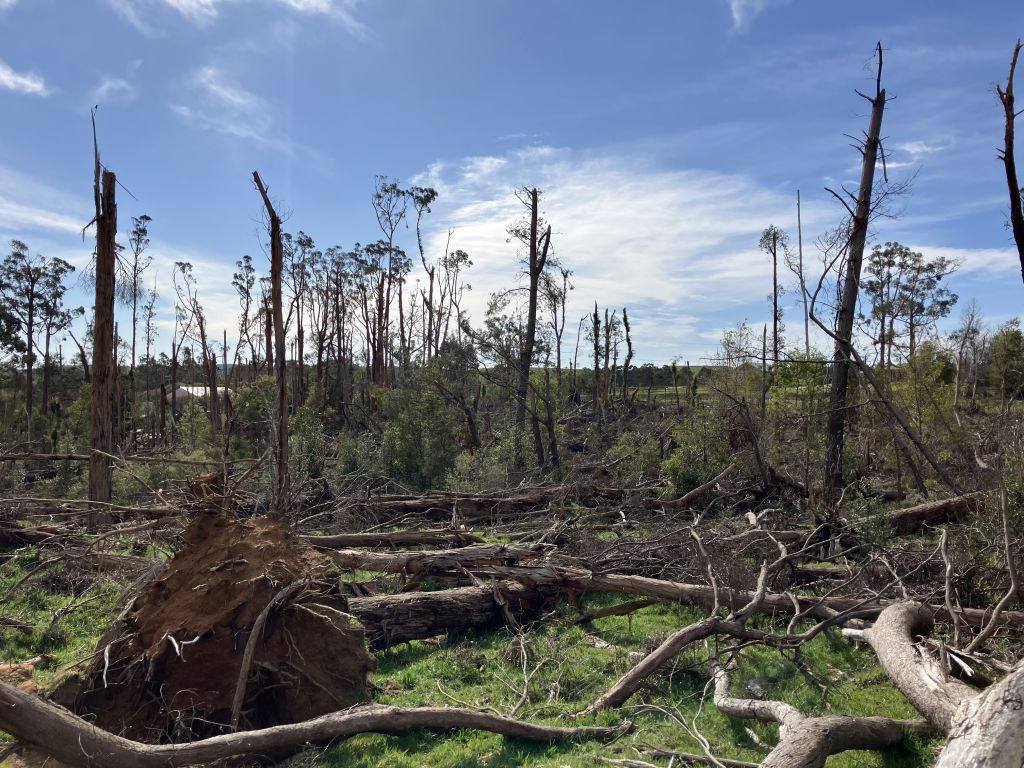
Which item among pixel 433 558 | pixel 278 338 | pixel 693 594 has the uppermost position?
pixel 278 338

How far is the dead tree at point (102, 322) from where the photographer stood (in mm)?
11039

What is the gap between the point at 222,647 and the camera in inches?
218

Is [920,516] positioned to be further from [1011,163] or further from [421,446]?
[421,446]

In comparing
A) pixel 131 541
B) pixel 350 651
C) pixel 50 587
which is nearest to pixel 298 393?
pixel 50 587

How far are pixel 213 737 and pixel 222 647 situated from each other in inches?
49.9

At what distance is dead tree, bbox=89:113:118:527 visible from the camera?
36.2 feet

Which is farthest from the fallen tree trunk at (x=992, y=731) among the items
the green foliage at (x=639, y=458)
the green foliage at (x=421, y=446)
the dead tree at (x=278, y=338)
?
the green foliage at (x=421, y=446)

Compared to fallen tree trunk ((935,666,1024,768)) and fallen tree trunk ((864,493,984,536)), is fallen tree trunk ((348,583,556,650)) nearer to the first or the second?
fallen tree trunk ((935,666,1024,768))

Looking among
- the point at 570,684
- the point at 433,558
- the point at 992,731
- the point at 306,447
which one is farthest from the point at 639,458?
the point at 992,731

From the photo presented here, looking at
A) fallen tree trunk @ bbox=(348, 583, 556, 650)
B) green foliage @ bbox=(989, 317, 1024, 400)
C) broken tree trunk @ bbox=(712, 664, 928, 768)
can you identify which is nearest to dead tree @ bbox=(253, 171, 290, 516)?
fallen tree trunk @ bbox=(348, 583, 556, 650)

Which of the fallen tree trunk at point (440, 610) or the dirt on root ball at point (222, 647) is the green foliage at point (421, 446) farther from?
the dirt on root ball at point (222, 647)

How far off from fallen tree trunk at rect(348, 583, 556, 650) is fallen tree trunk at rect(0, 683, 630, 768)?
6.97 ft

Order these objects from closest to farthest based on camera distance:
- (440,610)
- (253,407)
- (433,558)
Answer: (440,610) → (433,558) → (253,407)

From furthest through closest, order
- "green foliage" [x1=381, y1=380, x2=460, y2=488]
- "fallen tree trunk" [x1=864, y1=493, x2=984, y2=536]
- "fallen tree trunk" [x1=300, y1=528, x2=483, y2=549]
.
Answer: "green foliage" [x1=381, y1=380, x2=460, y2=488], "fallen tree trunk" [x1=864, y1=493, x2=984, y2=536], "fallen tree trunk" [x1=300, y1=528, x2=483, y2=549]
